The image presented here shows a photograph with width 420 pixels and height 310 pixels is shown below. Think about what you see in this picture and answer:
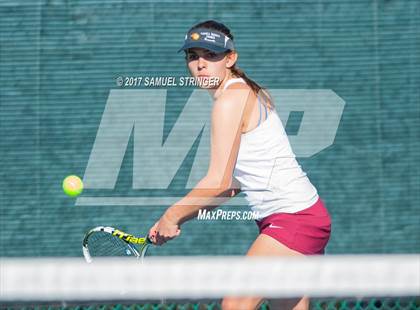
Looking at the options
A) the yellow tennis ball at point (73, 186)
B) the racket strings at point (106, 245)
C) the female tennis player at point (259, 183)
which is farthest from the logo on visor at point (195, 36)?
the yellow tennis ball at point (73, 186)

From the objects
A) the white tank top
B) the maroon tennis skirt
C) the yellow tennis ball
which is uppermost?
the white tank top

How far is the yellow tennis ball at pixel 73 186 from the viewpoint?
6.66 metres

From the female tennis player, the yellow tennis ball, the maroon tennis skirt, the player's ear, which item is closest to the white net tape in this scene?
the female tennis player

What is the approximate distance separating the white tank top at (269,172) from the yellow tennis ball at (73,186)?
256cm

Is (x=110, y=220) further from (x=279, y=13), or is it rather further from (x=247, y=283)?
(x=247, y=283)

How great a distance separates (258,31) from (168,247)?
1.44m

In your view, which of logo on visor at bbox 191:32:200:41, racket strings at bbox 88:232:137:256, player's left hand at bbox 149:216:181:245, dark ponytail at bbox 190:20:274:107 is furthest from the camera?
racket strings at bbox 88:232:137:256

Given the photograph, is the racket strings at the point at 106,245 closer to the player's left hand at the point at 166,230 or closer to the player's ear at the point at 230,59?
the player's left hand at the point at 166,230

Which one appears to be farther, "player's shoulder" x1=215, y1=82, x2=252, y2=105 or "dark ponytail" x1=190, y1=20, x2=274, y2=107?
"dark ponytail" x1=190, y1=20, x2=274, y2=107

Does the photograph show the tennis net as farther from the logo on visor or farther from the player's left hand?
the logo on visor

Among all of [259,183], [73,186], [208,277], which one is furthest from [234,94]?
[73,186]

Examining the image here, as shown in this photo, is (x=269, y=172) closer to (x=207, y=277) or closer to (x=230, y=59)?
(x=230, y=59)

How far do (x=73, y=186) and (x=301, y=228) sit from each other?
8.90 feet

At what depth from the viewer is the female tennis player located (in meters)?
4.08
